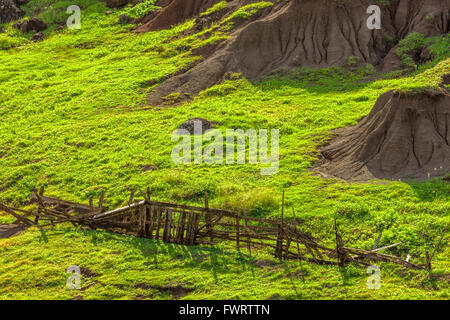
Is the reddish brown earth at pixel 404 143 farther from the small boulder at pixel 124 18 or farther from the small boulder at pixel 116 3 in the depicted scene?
the small boulder at pixel 116 3

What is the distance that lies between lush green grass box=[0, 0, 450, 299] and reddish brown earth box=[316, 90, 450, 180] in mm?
845

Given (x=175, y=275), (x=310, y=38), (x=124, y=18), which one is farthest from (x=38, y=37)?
(x=175, y=275)

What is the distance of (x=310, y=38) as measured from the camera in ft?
127

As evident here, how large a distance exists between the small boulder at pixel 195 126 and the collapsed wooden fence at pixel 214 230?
9015 mm

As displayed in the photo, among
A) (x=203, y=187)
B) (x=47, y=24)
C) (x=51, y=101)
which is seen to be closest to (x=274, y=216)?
(x=203, y=187)

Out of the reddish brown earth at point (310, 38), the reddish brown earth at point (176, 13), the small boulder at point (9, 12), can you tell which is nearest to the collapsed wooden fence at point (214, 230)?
the reddish brown earth at point (310, 38)

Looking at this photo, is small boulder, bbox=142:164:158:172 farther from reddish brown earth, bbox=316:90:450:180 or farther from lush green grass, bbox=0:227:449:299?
reddish brown earth, bbox=316:90:450:180

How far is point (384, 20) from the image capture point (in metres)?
39.3

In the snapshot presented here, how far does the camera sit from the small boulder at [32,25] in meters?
52.2

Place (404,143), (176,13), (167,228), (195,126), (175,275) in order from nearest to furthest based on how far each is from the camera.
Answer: (175,275), (167,228), (404,143), (195,126), (176,13)

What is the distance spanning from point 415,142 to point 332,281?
1100 cm

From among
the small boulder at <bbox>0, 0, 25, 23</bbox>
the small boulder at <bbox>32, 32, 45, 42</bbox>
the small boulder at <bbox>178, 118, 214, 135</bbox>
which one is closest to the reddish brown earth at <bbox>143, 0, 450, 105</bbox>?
the small boulder at <bbox>178, 118, 214, 135</bbox>

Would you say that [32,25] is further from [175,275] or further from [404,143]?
[175,275]

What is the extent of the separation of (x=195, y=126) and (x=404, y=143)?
36.9 feet
